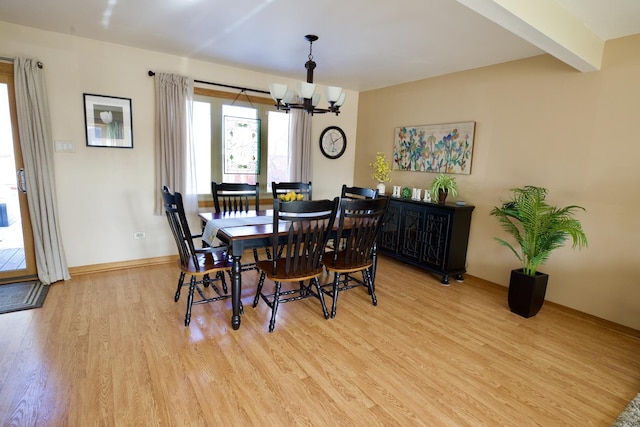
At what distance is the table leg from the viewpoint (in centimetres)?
249

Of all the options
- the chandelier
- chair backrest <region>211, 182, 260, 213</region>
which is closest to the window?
chair backrest <region>211, 182, 260, 213</region>

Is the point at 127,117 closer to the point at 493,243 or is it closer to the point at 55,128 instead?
the point at 55,128

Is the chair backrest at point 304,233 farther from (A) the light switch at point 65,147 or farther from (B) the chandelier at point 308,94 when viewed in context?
(A) the light switch at point 65,147

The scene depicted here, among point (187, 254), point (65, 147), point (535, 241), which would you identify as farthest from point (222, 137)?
point (535, 241)

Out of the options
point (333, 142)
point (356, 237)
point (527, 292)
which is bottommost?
point (527, 292)

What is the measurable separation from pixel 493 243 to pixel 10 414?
4170mm

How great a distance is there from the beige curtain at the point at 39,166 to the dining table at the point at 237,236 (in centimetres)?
168

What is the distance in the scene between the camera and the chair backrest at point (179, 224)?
7.74 feet

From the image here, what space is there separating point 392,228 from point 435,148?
1.18 meters

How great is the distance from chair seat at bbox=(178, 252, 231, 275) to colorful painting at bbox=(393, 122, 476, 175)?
2889 mm

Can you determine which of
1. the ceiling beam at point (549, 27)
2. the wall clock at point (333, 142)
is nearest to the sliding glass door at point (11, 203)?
the wall clock at point (333, 142)

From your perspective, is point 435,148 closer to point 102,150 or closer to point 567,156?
point 567,156

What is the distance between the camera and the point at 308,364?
7.19 ft

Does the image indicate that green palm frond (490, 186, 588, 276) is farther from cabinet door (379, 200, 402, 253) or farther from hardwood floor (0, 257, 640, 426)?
cabinet door (379, 200, 402, 253)
